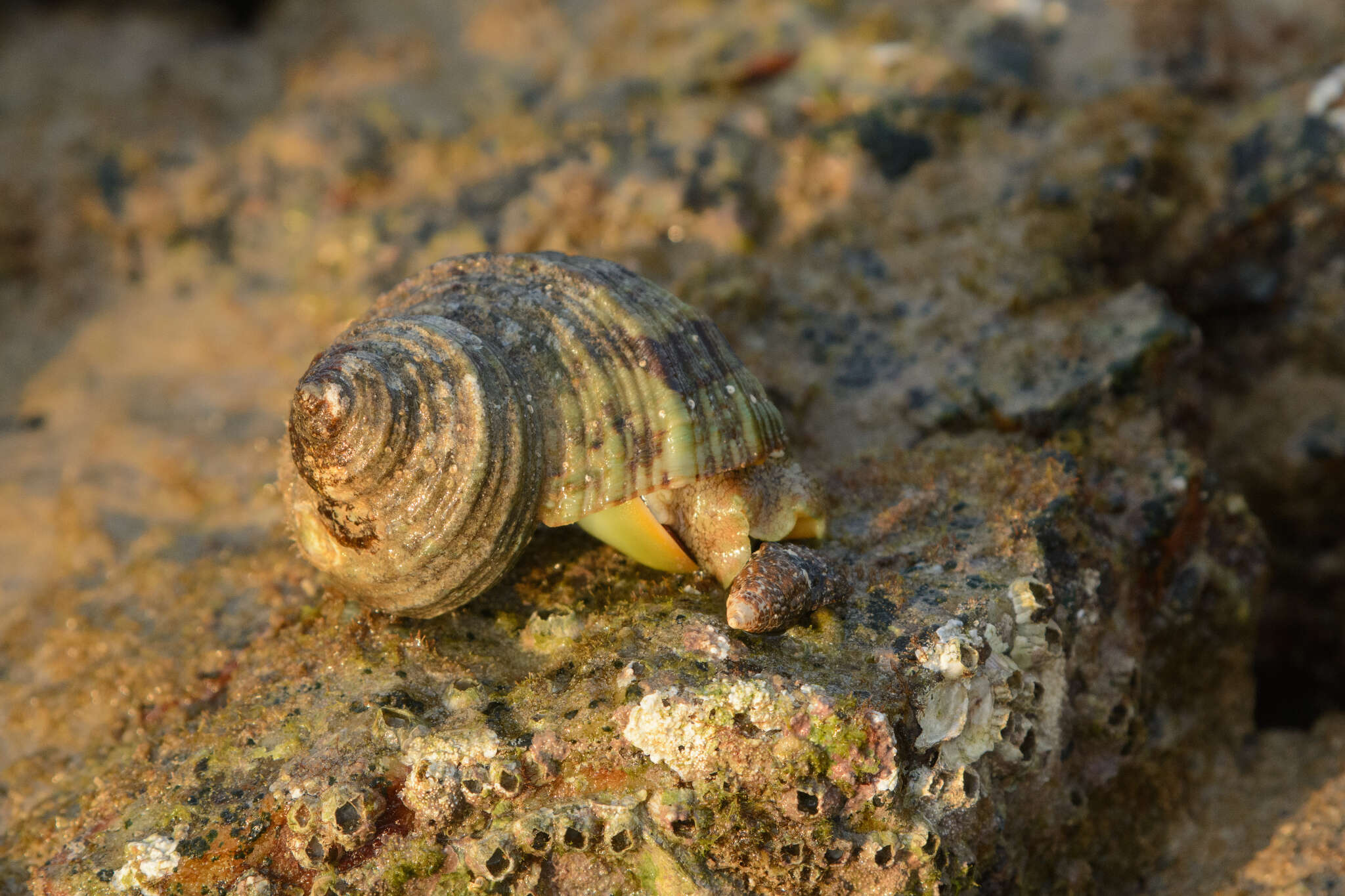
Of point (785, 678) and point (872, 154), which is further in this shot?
point (872, 154)

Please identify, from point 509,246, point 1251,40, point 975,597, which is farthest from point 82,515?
point 1251,40

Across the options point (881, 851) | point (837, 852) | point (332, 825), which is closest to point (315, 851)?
point (332, 825)

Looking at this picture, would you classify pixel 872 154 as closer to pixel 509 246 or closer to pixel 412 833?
pixel 509 246

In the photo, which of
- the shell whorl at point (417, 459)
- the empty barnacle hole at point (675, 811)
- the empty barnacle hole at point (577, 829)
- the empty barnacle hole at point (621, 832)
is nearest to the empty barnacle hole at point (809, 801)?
the empty barnacle hole at point (675, 811)

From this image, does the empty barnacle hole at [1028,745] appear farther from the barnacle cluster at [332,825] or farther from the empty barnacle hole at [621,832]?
the barnacle cluster at [332,825]

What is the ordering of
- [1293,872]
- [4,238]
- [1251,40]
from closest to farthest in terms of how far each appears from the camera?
1. [1293,872]
2. [1251,40]
3. [4,238]

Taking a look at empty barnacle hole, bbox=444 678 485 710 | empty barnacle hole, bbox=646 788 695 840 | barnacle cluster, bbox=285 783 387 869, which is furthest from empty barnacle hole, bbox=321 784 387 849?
empty barnacle hole, bbox=646 788 695 840
